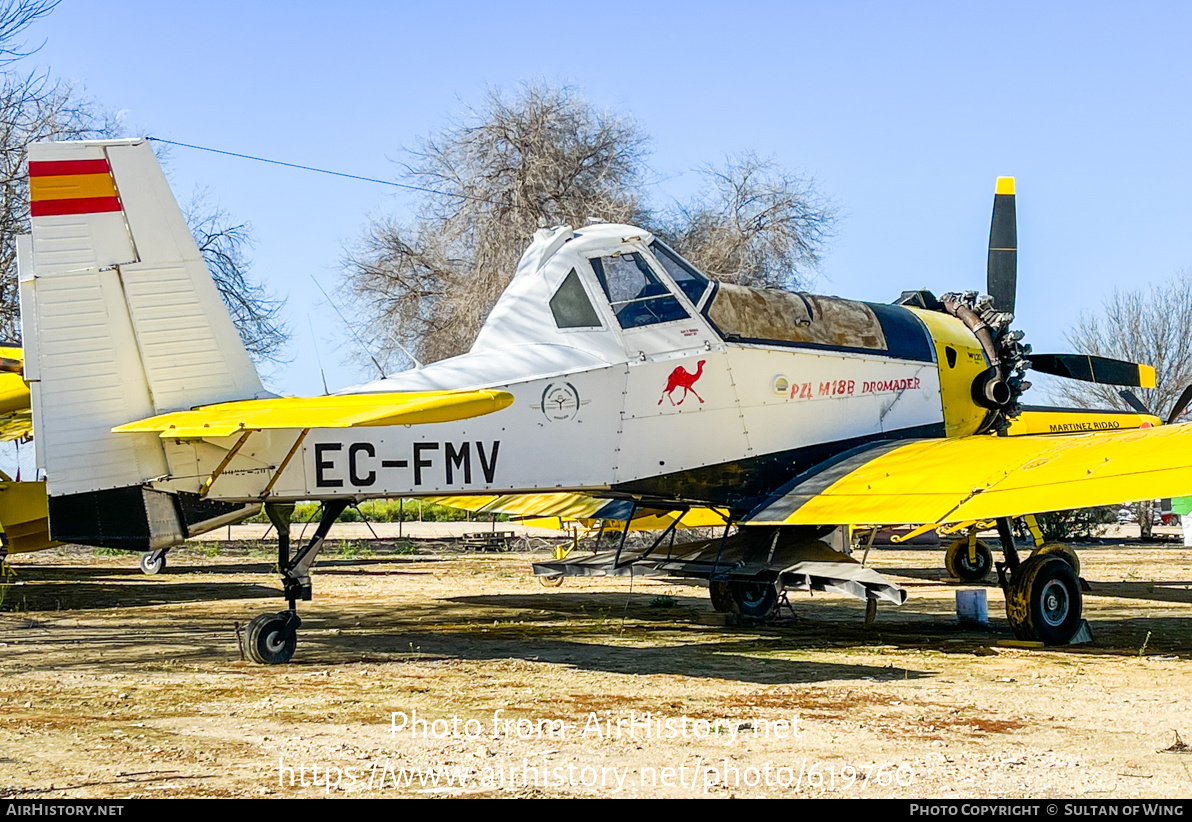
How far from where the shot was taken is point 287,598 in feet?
30.0

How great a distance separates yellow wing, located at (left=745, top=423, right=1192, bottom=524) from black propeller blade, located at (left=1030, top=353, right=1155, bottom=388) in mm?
2768

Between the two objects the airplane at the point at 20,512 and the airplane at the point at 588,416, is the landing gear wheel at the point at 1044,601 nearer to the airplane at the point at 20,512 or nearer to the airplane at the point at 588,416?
the airplane at the point at 588,416

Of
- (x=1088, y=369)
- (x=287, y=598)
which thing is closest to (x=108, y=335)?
(x=287, y=598)

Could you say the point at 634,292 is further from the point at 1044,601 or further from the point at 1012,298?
the point at 1012,298

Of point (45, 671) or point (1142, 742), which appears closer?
point (1142, 742)

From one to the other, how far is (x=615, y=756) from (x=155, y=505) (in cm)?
445

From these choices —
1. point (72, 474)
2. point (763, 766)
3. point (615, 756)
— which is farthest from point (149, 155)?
point (763, 766)

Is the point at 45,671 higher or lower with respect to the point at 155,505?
lower

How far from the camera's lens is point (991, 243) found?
14469 mm

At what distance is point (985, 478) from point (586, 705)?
426 centimetres

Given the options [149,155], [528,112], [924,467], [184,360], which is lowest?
[924,467]

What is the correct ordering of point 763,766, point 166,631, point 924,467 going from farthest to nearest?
1. point 166,631
2. point 924,467
3. point 763,766

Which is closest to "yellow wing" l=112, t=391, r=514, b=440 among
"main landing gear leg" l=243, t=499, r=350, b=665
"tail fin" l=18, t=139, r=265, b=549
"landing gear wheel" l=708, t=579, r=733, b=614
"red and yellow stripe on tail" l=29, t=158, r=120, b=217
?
"tail fin" l=18, t=139, r=265, b=549

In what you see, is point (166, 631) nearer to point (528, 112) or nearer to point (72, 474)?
point (72, 474)
